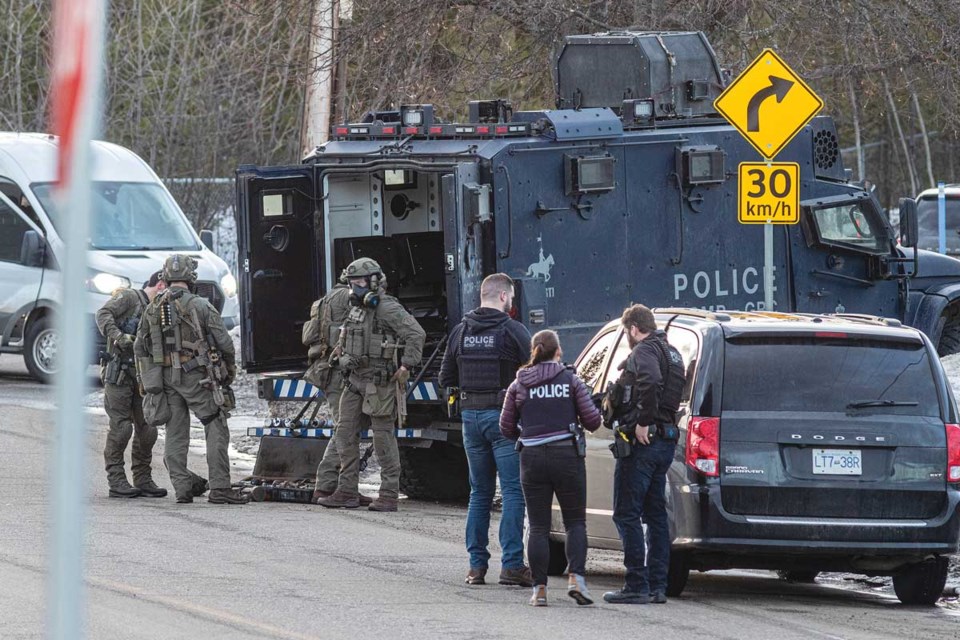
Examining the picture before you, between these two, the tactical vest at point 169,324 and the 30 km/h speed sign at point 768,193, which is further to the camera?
the 30 km/h speed sign at point 768,193

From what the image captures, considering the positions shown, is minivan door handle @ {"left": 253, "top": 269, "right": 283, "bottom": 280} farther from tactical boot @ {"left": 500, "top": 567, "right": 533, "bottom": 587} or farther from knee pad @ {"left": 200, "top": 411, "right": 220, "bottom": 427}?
tactical boot @ {"left": 500, "top": 567, "right": 533, "bottom": 587}

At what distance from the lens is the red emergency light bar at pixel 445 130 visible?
41.4 feet

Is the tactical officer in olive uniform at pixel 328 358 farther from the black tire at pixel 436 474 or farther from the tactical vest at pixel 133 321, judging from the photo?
the tactical vest at pixel 133 321

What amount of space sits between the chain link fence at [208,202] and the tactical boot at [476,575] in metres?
19.7

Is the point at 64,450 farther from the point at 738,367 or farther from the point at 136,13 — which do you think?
the point at 136,13

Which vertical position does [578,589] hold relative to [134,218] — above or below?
below

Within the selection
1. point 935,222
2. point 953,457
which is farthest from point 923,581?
point 935,222

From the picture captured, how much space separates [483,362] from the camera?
941 centimetres

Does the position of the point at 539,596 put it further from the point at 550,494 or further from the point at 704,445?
the point at 704,445

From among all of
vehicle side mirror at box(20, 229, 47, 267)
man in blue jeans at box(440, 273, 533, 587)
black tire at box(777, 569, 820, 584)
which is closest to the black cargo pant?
man in blue jeans at box(440, 273, 533, 587)

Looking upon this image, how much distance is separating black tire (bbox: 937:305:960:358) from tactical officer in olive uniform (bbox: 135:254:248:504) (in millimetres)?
7415

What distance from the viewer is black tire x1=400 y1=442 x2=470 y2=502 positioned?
13.4 meters

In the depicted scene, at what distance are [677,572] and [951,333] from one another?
27.2 feet

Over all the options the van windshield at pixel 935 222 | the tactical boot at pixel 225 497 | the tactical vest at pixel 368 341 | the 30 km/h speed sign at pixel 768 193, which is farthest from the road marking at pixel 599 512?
the van windshield at pixel 935 222
